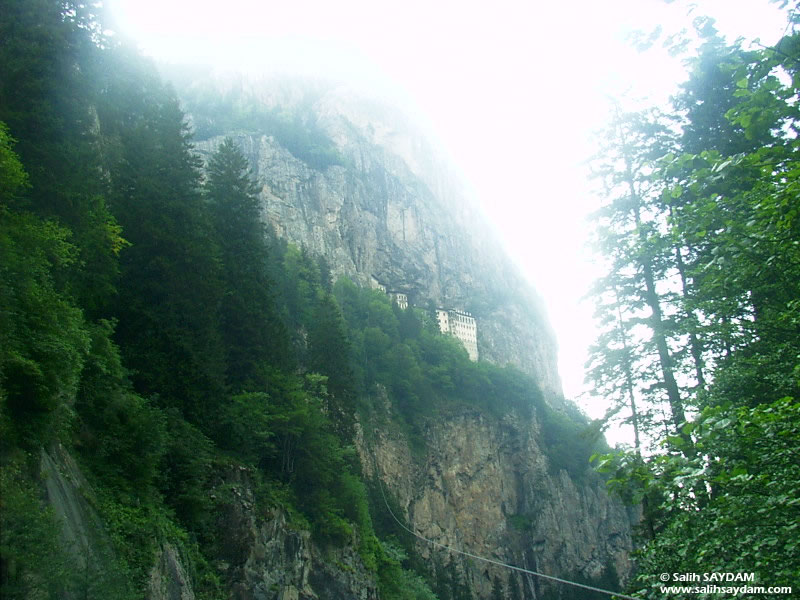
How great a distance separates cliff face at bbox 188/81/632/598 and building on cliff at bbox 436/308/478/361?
2.20 metres

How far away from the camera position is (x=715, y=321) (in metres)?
9.81

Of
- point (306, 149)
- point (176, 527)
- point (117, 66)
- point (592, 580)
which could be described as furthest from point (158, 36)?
point (176, 527)

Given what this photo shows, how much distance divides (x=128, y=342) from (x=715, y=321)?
552 inches

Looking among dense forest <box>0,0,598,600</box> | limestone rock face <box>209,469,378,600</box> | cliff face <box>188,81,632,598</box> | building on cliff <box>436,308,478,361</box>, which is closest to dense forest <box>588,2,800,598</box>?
dense forest <box>0,0,598,600</box>

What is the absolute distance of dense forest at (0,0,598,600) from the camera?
8727 mm

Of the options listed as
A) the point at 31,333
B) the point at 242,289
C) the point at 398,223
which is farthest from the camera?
the point at 398,223

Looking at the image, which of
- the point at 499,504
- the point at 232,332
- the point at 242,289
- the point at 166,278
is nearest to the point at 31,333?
the point at 166,278

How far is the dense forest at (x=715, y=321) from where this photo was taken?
5.27 meters

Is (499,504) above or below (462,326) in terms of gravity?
below

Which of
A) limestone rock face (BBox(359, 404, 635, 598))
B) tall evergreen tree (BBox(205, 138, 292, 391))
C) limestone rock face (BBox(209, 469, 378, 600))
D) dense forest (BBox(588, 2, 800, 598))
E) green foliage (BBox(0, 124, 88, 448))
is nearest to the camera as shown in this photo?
dense forest (BBox(588, 2, 800, 598))

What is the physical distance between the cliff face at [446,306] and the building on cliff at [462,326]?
7.22 ft

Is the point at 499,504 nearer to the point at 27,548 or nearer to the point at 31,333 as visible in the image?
the point at 31,333

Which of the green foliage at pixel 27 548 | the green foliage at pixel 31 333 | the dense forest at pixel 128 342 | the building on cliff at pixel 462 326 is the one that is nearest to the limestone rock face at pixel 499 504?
the dense forest at pixel 128 342

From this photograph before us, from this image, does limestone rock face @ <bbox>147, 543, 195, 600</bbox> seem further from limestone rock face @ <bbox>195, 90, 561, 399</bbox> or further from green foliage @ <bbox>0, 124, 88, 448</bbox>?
limestone rock face @ <bbox>195, 90, 561, 399</bbox>
